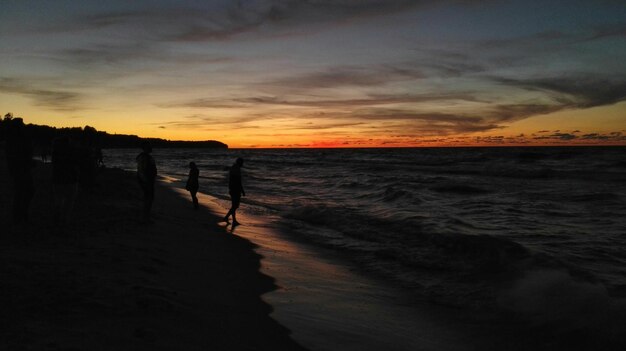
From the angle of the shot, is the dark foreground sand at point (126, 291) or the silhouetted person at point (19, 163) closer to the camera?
the dark foreground sand at point (126, 291)

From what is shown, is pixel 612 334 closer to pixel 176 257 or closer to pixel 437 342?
pixel 437 342

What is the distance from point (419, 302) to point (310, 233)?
642cm

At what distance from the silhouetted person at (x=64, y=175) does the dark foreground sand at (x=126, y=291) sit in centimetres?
35

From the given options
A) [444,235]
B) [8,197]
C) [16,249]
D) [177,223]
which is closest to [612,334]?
[444,235]

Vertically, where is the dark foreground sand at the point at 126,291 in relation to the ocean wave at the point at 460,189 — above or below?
below

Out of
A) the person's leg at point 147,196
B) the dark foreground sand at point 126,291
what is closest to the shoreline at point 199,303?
the dark foreground sand at point 126,291

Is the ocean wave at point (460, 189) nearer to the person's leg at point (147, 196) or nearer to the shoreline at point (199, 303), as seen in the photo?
the shoreline at point (199, 303)

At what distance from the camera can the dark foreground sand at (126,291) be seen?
3.89 metres

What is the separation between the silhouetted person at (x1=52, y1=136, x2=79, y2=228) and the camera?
8367 millimetres

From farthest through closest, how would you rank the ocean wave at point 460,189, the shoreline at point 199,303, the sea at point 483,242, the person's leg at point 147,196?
1. the ocean wave at point 460,189
2. the person's leg at point 147,196
3. the sea at point 483,242
4. the shoreline at point 199,303

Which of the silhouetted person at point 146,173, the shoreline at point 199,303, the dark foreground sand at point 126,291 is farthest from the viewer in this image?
the silhouetted person at point 146,173

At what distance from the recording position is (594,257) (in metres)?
9.29

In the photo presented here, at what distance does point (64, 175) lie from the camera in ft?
27.9

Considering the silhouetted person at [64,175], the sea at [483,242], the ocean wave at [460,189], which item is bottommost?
the sea at [483,242]
